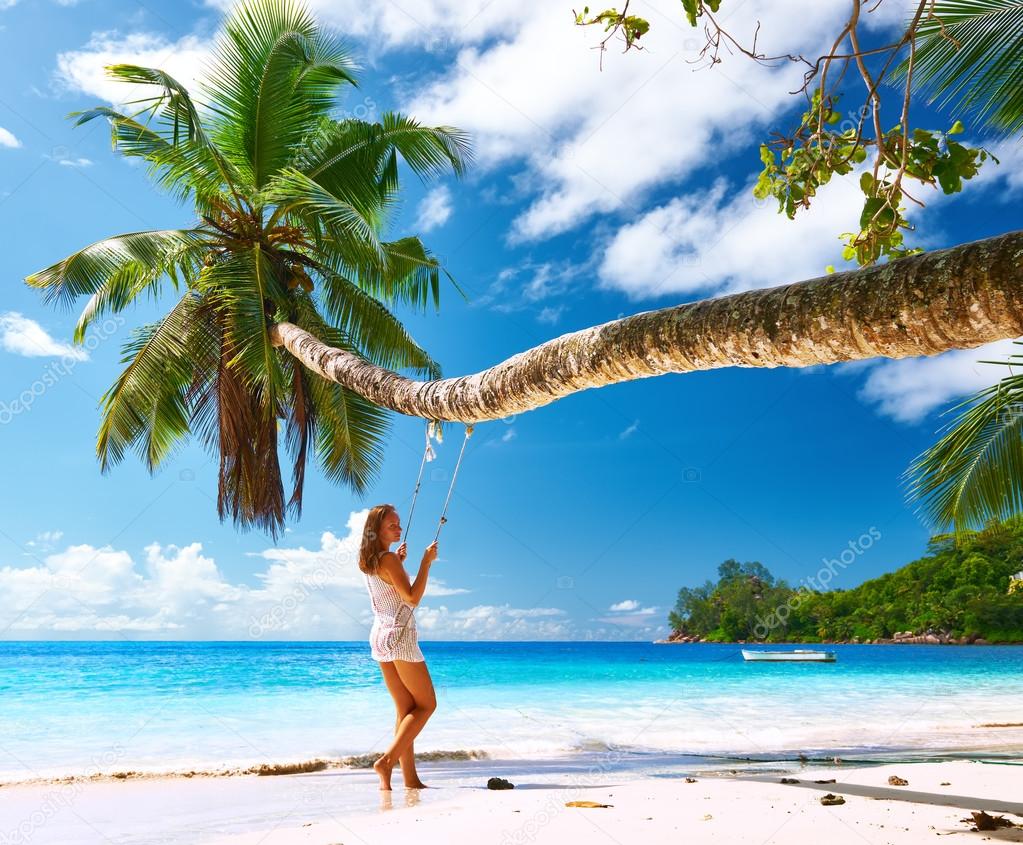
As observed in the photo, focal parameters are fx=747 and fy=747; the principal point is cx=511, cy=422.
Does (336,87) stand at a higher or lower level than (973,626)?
higher

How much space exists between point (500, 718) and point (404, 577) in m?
8.04

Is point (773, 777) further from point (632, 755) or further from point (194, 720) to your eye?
point (194, 720)

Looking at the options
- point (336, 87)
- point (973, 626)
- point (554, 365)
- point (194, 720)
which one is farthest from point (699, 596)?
point (554, 365)

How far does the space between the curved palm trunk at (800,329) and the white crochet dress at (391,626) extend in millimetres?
1499

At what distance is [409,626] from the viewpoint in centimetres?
432

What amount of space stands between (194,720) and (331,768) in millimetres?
5569

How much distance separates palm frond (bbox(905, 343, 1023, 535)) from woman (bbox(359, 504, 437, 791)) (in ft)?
13.3

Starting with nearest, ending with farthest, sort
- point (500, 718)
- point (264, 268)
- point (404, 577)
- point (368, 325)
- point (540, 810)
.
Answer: point (540, 810) → point (404, 577) → point (264, 268) → point (368, 325) → point (500, 718)

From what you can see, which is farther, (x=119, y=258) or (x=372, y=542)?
(x=119, y=258)

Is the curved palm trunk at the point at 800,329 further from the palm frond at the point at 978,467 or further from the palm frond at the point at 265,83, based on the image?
the palm frond at the point at 265,83

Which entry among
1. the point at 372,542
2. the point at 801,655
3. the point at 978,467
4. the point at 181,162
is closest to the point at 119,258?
the point at 181,162

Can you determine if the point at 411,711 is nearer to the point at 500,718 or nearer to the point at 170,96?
the point at 170,96

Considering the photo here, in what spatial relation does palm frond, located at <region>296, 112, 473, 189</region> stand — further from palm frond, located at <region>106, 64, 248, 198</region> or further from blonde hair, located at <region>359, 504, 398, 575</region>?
blonde hair, located at <region>359, 504, 398, 575</region>

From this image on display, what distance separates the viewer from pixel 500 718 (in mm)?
11398
